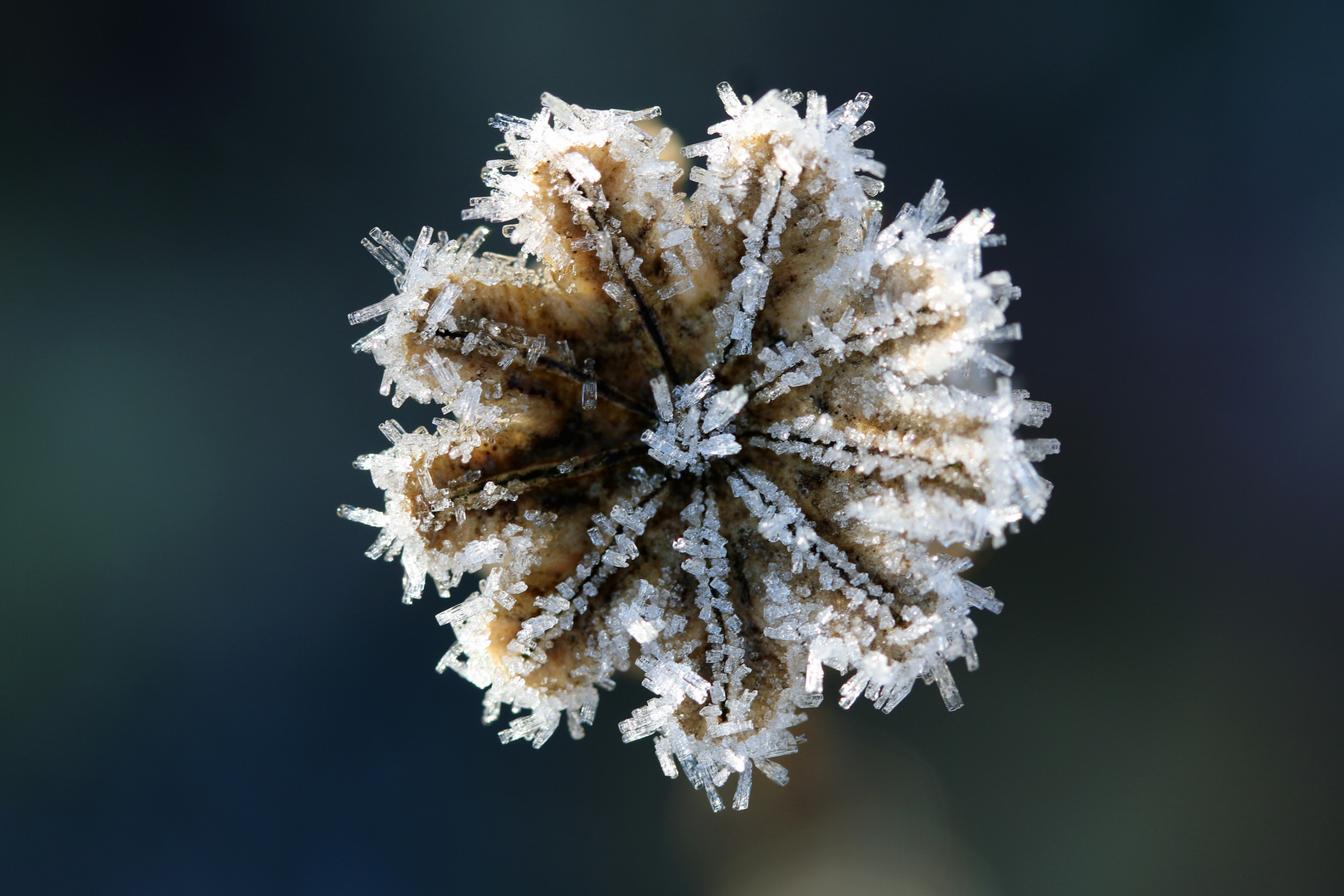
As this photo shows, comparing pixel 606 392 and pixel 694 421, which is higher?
pixel 606 392

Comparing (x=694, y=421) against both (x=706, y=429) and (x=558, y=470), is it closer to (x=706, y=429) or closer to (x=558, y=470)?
(x=706, y=429)

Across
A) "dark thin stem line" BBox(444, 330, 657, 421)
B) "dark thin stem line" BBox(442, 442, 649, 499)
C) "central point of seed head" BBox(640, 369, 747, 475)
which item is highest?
"dark thin stem line" BBox(444, 330, 657, 421)

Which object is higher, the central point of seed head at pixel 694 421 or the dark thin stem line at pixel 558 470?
the dark thin stem line at pixel 558 470

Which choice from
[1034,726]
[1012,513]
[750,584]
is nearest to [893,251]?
[1012,513]

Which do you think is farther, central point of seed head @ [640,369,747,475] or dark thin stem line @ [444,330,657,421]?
dark thin stem line @ [444,330,657,421]

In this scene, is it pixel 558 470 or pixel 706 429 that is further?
pixel 558 470

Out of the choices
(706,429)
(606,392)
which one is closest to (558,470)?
(606,392)

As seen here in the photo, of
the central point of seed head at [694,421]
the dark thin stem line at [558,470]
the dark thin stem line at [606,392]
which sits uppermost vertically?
the dark thin stem line at [606,392]

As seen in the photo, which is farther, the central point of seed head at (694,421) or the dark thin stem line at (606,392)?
the dark thin stem line at (606,392)
